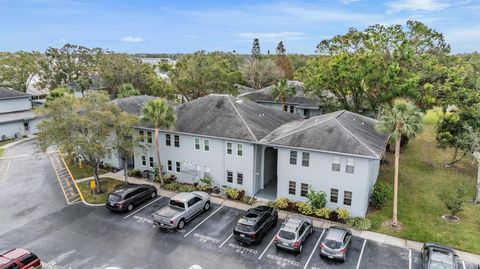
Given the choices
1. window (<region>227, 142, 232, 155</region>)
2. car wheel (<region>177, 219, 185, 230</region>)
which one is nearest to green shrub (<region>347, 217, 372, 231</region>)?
window (<region>227, 142, 232, 155</region>)

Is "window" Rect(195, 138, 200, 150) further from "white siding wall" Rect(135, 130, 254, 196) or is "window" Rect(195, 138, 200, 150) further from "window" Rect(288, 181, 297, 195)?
"window" Rect(288, 181, 297, 195)

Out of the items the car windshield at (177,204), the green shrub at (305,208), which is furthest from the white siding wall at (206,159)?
the car windshield at (177,204)

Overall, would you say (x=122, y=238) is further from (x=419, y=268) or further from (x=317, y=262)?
(x=419, y=268)

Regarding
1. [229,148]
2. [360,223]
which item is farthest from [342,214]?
[229,148]

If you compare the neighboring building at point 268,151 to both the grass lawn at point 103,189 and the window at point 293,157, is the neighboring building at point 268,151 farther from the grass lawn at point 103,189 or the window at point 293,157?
the grass lawn at point 103,189

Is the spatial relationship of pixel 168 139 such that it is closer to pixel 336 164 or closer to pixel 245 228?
pixel 245 228

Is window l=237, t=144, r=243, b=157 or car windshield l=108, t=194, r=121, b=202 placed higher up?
window l=237, t=144, r=243, b=157
